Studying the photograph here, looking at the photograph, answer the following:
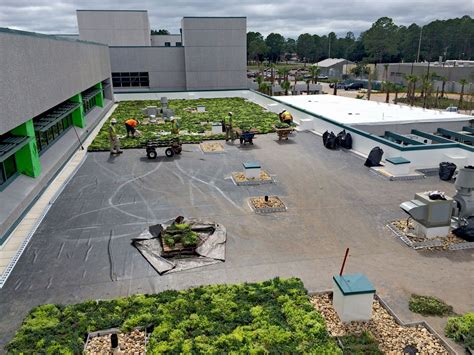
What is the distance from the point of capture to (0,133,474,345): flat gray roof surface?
10531 mm

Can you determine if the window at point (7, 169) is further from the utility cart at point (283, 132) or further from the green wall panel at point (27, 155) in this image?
the utility cart at point (283, 132)

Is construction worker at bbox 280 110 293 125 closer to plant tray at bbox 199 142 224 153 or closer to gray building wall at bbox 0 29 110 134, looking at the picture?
plant tray at bbox 199 142 224 153

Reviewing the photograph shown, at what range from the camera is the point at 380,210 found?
15.4 metres

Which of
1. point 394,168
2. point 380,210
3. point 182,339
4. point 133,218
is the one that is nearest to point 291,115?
point 394,168

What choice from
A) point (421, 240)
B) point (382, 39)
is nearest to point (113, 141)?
point (421, 240)

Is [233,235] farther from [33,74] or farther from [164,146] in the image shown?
[164,146]

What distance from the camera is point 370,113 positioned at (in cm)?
2952

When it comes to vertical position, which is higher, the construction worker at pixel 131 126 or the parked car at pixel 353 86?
the construction worker at pixel 131 126

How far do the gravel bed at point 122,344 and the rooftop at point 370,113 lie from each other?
20900 mm

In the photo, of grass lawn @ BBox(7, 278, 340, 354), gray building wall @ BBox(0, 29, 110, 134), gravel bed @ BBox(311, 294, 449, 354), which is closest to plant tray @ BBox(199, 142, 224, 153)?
gray building wall @ BBox(0, 29, 110, 134)

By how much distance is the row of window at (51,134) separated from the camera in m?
20.7

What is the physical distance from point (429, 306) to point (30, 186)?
50.7 ft

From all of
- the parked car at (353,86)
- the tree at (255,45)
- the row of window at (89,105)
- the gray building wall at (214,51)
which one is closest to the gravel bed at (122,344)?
the row of window at (89,105)

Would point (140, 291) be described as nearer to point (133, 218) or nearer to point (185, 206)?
point (133, 218)
